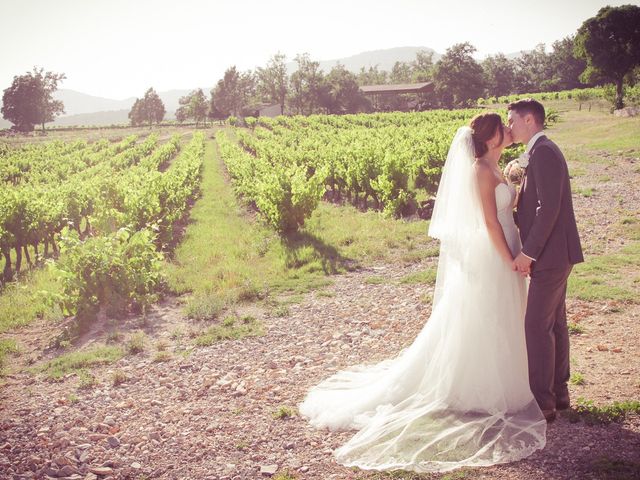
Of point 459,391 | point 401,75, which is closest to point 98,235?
point 459,391

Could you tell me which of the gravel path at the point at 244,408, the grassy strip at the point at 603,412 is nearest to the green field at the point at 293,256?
the gravel path at the point at 244,408

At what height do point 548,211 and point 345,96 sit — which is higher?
point 345,96

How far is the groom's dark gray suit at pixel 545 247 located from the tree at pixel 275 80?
102061mm

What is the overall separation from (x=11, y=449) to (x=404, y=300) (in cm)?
578

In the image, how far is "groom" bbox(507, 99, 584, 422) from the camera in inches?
160

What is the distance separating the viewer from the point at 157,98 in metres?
107

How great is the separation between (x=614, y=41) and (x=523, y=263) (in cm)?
5088

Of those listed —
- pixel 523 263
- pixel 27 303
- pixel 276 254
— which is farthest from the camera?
pixel 276 254

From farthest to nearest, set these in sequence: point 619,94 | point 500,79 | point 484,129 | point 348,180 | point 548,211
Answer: point 500,79, point 619,94, point 348,180, point 484,129, point 548,211

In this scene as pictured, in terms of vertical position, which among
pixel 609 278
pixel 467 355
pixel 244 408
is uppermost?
pixel 467 355

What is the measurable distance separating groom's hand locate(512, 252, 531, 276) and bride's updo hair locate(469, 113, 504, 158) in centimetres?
100

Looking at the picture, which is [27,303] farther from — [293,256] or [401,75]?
[401,75]

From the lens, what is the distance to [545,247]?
4148 millimetres

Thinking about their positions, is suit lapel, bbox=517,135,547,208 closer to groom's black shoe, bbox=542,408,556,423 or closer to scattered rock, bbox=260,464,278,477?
groom's black shoe, bbox=542,408,556,423
